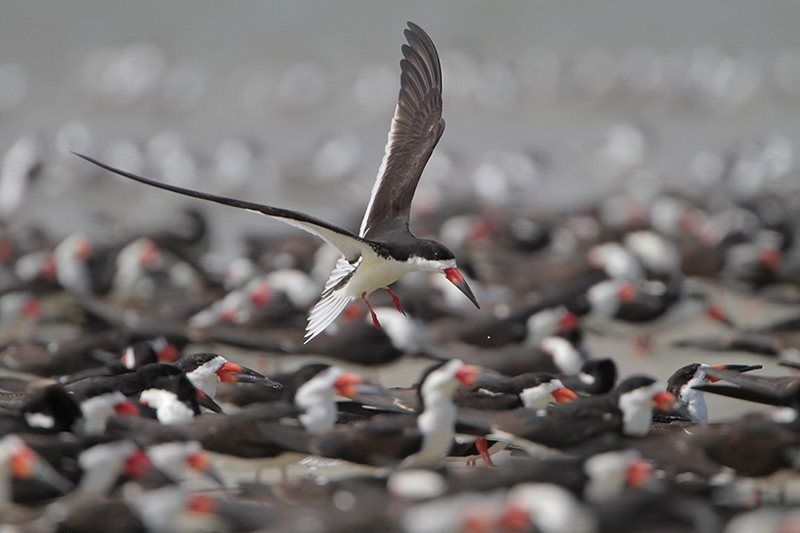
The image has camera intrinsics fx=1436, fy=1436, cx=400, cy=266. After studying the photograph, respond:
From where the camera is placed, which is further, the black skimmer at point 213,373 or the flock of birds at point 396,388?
the black skimmer at point 213,373

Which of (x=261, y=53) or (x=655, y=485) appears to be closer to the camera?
(x=655, y=485)

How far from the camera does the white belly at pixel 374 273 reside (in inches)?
249

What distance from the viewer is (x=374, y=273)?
640 cm

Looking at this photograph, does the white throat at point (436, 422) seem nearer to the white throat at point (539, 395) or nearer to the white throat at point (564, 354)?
the white throat at point (539, 395)

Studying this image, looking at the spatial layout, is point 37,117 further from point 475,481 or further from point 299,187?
point 475,481

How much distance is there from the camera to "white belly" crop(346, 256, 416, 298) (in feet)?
20.8

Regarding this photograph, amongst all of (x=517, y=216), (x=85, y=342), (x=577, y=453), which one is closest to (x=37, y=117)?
(x=517, y=216)

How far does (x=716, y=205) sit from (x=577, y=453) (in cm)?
817

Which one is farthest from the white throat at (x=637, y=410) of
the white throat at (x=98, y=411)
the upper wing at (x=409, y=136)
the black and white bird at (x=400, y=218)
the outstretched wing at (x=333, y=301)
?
the white throat at (x=98, y=411)

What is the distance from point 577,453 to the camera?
5254 millimetres

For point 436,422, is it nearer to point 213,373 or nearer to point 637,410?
point 637,410

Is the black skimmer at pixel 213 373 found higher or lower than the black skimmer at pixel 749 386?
lower

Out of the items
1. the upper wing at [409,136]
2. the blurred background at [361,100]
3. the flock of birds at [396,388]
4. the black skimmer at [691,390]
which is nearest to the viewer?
the flock of birds at [396,388]

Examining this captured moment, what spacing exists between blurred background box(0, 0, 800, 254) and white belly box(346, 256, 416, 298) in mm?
5417
